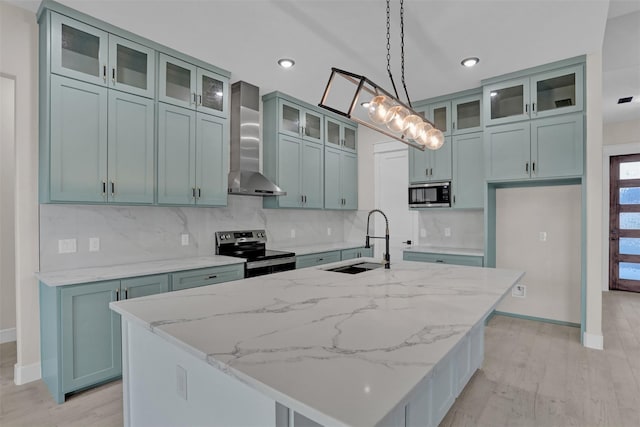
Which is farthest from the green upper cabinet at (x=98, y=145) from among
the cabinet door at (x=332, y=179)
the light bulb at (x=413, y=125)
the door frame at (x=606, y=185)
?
the door frame at (x=606, y=185)

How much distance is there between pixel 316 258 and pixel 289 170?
1.21 metres

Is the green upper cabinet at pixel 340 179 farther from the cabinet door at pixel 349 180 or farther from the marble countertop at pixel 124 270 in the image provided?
the marble countertop at pixel 124 270

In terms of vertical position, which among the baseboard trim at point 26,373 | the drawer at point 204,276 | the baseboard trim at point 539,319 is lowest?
the baseboard trim at point 539,319

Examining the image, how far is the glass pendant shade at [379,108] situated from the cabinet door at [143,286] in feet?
6.87

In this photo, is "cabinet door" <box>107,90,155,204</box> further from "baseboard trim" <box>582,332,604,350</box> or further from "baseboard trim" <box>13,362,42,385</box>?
"baseboard trim" <box>582,332,604,350</box>

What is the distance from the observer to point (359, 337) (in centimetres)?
115

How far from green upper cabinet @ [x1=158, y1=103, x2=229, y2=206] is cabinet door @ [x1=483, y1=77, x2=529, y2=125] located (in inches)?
119

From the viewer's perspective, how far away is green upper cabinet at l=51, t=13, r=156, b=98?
247 cm

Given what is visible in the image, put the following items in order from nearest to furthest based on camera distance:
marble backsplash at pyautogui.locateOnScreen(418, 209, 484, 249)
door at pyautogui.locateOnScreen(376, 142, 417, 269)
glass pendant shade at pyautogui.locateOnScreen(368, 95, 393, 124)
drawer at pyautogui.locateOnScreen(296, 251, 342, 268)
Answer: glass pendant shade at pyautogui.locateOnScreen(368, 95, 393, 124) < drawer at pyautogui.locateOnScreen(296, 251, 342, 268) < marble backsplash at pyautogui.locateOnScreen(418, 209, 484, 249) < door at pyautogui.locateOnScreen(376, 142, 417, 269)

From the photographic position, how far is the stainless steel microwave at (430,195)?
4.28 meters

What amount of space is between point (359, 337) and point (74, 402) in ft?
7.71

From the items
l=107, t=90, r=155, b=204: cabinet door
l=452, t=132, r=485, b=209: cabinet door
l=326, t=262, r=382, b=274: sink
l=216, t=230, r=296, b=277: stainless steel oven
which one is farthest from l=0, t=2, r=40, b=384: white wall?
l=452, t=132, r=485, b=209: cabinet door

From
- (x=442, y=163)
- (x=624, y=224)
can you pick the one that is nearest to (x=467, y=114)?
(x=442, y=163)

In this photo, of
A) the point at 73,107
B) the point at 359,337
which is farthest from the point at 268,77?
the point at 359,337
